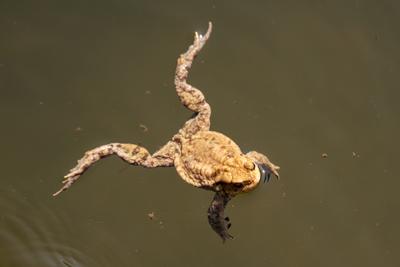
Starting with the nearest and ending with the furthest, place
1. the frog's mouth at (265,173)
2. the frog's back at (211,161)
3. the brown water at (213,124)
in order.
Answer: the frog's back at (211,161), the frog's mouth at (265,173), the brown water at (213,124)

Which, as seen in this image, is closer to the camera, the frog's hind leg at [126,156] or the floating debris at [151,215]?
the frog's hind leg at [126,156]

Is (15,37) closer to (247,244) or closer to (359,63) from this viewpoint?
(247,244)

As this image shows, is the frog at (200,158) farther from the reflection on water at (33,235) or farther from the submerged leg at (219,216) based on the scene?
the reflection on water at (33,235)

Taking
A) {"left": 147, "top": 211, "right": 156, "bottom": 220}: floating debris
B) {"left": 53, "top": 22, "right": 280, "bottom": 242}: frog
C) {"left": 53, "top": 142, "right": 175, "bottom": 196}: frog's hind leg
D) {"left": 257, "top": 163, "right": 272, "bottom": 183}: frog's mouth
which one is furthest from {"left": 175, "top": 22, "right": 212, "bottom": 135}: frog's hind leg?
{"left": 147, "top": 211, "right": 156, "bottom": 220}: floating debris

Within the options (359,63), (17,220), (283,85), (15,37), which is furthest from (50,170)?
(359,63)

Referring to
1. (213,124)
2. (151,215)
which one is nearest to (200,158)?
(213,124)

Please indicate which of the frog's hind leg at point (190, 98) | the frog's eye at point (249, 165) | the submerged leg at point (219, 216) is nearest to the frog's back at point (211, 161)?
the frog's eye at point (249, 165)
